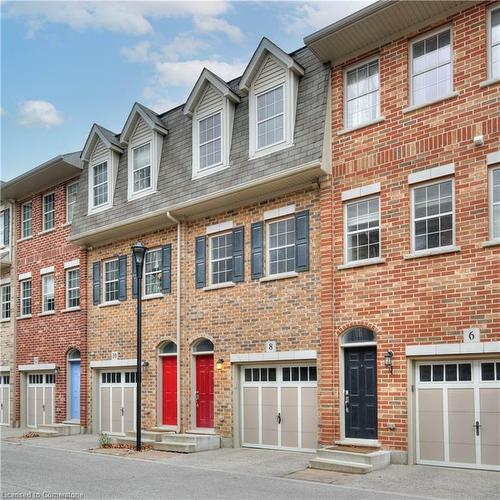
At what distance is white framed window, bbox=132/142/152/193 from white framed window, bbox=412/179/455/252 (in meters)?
9.11

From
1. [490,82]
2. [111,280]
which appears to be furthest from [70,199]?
[490,82]

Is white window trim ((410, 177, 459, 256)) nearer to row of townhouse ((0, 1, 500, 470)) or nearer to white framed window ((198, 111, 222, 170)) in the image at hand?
row of townhouse ((0, 1, 500, 470))

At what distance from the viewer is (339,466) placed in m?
13.7

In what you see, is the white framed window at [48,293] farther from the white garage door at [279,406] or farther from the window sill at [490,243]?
the window sill at [490,243]

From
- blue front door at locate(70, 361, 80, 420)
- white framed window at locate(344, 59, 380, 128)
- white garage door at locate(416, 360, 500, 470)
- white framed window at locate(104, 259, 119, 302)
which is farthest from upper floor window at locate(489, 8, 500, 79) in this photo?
blue front door at locate(70, 361, 80, 420)

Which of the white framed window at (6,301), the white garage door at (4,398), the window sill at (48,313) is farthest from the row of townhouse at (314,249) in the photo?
the white framed window at (6,301)

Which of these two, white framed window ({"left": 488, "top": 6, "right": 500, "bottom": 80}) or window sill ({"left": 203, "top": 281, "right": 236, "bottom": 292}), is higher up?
white framed window ({"left": 488, "top": 6, "right": 500, "bottom": 80})

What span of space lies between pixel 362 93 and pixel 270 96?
2.74 m

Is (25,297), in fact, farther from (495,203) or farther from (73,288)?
(495,203)

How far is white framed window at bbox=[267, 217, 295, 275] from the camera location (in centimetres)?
1702

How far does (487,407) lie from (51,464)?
936cm

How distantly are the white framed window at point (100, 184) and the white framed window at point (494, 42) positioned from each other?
1280 centimetres

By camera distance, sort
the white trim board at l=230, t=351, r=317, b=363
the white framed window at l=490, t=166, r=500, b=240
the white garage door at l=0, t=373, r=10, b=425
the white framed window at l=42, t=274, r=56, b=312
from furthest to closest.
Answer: the white garage door at l=0, t=373, r=10, b=425 → the white framed window at l=42, t=274, r=56, b=312 → the white trim board at l=230, t=351, r=317, b=363 → the white framed window at l=490, t=166, r=500, b=240

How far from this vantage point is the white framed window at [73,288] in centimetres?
2398
